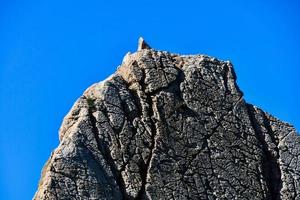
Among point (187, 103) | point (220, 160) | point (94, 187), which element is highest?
point (187, 103)

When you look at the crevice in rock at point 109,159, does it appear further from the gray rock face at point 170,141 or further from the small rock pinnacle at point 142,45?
the small rock pinnacle at point 142,45

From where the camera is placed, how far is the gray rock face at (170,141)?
3183cm

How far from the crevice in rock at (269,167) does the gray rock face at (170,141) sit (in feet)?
0.13

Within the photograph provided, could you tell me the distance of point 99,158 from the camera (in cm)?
3209

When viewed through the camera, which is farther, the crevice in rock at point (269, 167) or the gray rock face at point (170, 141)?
the crevice in rock at point (269, 167)

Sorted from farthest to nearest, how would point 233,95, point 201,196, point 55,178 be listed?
point 233,95 → point 201,196 → point 55,178

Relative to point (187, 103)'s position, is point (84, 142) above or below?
below

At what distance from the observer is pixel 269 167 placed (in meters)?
34.8

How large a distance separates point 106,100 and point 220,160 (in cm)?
506

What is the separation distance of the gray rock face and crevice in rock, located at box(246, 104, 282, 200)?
1.6 inches

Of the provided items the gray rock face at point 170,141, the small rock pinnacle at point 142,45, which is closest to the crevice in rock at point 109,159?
the gray rock face at point 170,141

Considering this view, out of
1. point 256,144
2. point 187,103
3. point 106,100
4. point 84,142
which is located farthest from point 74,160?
point 256,144

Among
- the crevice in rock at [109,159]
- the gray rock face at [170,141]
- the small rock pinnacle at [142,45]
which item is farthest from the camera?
the small rock pinnacle at [142,45]

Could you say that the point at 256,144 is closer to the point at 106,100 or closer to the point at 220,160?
the point at 220,160
